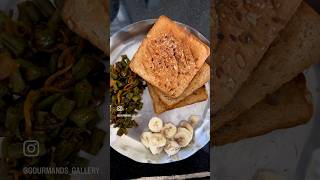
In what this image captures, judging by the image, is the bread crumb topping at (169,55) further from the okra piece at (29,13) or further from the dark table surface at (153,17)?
the okra piece at (29,13)

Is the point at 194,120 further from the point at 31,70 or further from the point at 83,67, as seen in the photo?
the point at 31,70

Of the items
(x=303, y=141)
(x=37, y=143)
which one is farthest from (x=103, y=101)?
(x=303, y=141)

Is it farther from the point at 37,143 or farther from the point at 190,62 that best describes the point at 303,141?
the point at 37,143

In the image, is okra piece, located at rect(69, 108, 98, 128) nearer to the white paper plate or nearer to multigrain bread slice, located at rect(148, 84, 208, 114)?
the white paper plate

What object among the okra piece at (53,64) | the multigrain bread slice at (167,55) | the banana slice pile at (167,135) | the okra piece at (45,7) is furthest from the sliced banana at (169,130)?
the okra piece at (45,7)

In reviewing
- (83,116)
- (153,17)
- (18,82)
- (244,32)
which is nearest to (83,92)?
(83,116)

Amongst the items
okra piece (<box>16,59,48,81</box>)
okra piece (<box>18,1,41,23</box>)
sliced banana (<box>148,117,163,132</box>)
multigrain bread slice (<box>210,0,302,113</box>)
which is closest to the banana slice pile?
sliced banana (<box>148,117,163,132</box>)
